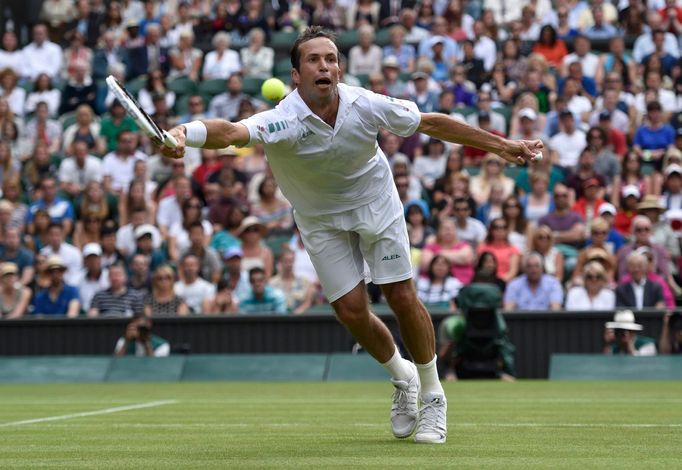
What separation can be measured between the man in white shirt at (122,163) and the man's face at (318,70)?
43.9 feet

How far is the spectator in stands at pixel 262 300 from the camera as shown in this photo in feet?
54.4

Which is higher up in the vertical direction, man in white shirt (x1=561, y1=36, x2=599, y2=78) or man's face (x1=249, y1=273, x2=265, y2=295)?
man in white shirt (x1=561, y1=36, x2=599, y2=78)

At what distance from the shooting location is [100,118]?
2283cm

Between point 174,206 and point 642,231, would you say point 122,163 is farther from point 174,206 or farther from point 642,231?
point 642,231

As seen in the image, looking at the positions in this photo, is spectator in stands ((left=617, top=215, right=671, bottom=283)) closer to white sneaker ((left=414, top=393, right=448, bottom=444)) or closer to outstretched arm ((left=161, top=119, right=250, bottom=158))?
white sneaker ((left=414, top=393, right=448, bottom=444))

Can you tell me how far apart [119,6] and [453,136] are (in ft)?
66.0

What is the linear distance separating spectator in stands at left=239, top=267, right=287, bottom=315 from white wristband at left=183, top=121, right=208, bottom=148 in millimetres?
10207

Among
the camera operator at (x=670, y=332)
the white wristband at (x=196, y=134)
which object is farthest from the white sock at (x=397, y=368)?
the camera operator at (x=670, y=332)

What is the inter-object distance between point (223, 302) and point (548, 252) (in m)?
4.10

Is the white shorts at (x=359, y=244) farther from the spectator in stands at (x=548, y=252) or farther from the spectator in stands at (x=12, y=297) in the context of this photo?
the spectator in stands at (x=12, y=297)

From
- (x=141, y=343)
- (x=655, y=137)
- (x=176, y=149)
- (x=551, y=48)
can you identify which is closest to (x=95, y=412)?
(x=176, y=149)

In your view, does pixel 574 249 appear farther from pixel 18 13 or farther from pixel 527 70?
pixel 18 13

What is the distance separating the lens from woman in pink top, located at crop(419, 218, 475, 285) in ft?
54.3

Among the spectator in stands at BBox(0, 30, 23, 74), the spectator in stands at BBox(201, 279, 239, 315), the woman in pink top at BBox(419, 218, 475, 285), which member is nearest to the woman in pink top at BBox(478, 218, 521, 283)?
the woman in pink top at BBox(419, 218, 475, 285)
